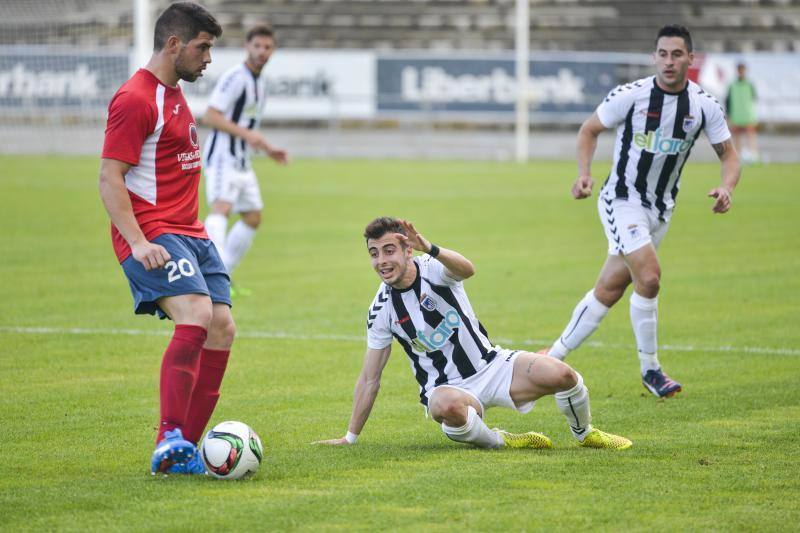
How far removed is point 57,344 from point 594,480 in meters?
5.11

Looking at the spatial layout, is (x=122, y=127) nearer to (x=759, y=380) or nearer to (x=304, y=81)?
(x=759, y=380)

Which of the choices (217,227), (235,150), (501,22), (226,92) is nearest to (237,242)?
(217,227)

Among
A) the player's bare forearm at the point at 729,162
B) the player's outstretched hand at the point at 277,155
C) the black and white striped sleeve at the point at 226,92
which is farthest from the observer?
the black and white striped sleeve at the point at 226,92

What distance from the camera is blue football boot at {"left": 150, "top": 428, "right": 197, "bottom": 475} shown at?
17.7 ft

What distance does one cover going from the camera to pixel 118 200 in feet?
17.9

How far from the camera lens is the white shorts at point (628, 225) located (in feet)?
26.0

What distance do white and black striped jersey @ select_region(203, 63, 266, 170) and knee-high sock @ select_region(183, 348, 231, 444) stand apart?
6.23 metres

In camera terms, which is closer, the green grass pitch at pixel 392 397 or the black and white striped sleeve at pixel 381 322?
the green grass pitch at pixel 392 397

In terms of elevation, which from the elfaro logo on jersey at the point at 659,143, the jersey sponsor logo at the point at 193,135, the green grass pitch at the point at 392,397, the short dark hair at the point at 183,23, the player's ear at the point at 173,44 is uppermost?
the short dark hair at the point at 183,23

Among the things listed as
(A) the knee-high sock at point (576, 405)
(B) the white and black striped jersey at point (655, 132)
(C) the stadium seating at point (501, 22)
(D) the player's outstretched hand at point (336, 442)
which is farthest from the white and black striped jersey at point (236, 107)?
(C) the stadium seating at point (501, 22)

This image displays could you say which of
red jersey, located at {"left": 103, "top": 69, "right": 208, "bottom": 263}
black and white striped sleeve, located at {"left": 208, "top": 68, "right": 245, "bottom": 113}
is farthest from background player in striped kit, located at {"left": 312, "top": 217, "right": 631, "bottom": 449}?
black and white striped sleeve, located at {"left": 208, "top": 68, "right": 245, "bottom": 113}

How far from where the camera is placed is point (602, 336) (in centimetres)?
994

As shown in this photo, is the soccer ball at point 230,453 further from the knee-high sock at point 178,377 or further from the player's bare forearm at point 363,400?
the player's bare forearm at point 363,400

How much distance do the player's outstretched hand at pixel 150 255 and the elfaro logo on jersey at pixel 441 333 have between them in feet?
4.59
